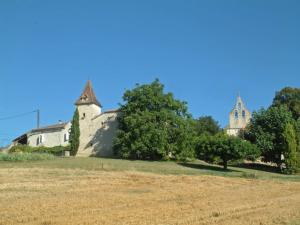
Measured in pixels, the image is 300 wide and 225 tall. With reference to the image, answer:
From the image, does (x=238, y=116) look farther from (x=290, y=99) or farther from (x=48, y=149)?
(x=48, y=149)

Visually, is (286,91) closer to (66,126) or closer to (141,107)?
Result: (141,107)

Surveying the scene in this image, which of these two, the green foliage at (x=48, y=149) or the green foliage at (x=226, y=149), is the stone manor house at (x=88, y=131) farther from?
the green foliage at (x=226, y=149)

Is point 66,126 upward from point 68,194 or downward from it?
upward

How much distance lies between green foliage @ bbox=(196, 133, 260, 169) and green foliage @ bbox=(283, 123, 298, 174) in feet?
14.6

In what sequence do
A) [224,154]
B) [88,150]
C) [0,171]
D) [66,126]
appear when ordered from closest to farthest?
1. [0,171]
2. [224,154]
3. [88,150]
4. [66,126]

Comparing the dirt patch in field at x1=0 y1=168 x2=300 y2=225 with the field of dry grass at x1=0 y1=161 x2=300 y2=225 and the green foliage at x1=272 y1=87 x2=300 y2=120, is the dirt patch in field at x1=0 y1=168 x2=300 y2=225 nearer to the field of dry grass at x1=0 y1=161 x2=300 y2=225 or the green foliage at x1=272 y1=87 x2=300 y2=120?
the field of dry grass at x1=0 y1=161 x2=300 y2=225

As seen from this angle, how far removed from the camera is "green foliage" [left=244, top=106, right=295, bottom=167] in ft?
187

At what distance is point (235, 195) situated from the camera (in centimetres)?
2530

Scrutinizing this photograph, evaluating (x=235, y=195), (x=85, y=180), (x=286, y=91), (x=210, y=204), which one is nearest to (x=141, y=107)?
(x=286, y=91)

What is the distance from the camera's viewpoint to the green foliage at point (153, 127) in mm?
60438

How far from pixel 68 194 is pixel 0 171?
13.1 meters

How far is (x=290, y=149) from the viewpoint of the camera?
5400cm

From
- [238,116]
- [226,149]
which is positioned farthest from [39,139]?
[238,116]

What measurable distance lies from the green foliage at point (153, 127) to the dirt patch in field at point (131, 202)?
2861 centimetres
